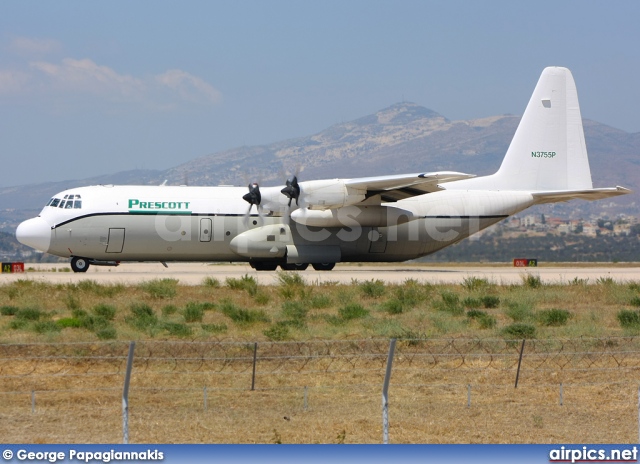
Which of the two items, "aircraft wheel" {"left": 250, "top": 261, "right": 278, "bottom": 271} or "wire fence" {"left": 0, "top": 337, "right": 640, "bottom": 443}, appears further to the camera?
"aircraft wheel" {"left": 250, "top": 261, "right": 278, "bottom": 271}

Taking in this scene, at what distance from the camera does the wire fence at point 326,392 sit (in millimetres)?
12312

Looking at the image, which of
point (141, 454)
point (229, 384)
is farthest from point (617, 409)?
point (141, 454)

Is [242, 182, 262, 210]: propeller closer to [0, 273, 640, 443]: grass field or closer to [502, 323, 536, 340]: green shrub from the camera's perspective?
[0, 273, 640, 443]: grass field

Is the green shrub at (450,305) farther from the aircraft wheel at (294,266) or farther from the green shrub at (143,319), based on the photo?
the aircraft wheel at (294,266)

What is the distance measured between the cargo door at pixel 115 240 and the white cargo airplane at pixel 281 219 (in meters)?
0.04

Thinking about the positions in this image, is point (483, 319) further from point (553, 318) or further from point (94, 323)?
point (94, 323)

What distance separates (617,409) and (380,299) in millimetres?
14705

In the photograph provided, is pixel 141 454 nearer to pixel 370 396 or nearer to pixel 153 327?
pixel 370 396

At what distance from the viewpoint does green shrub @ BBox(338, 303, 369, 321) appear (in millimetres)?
23109

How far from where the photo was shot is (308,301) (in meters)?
26.3

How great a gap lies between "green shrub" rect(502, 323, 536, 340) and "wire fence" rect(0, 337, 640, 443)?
107 cm

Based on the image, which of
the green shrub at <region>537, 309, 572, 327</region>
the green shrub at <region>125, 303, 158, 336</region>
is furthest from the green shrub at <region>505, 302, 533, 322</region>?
the green shrub at <region>125, 303, 158, 336</region>

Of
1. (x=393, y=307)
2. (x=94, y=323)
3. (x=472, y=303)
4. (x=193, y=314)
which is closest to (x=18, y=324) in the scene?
(x=94, y=323)

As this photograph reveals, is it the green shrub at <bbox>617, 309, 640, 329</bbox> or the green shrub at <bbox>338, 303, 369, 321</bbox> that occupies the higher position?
the green shrub at <bbox>338, 303, 369, 321</bbox>
